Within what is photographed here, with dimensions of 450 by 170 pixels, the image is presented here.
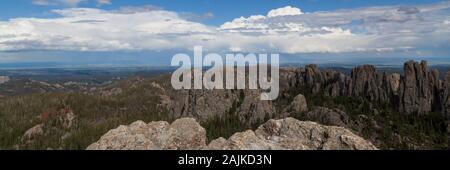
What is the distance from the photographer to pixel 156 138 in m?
39.2

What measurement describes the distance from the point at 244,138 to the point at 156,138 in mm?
10184

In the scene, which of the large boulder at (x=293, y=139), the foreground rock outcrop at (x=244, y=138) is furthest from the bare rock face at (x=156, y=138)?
the large boulder at (x=293, y=139)

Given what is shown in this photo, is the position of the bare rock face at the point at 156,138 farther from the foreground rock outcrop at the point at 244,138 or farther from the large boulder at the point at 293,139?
the large boulder at the point at 293,139

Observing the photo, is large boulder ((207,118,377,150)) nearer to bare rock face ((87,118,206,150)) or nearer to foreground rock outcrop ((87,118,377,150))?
foreground rock outcrop ((87,118,377,150))

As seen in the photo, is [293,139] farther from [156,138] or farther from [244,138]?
[156,138]

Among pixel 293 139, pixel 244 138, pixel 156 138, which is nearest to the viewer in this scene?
pixel 244 138

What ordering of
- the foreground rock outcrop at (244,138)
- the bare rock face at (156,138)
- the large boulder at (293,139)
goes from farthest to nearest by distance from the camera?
1. the bare rock face at (156,138)
2. the foreground rock outcrop at (244,138)
3. the large boulder at (293,139)

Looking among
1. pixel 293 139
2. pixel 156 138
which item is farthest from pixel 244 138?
pixel 156 138

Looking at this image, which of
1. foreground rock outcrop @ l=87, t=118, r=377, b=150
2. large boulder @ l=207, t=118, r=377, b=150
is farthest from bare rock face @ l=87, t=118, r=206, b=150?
large boulder @ l=207, t=118, r=377, b=150

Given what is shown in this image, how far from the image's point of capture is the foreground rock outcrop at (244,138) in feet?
105
